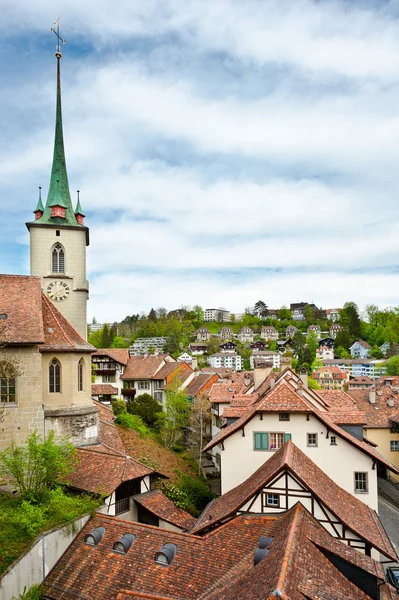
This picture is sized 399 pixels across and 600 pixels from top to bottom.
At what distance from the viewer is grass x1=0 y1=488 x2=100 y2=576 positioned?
14.6 metres

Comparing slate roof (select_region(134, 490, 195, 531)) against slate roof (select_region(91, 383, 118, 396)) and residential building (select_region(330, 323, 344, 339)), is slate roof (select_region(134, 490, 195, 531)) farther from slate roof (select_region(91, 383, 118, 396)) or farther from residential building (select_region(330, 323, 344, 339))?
residential building (select_region(330, 323, 344, 339))

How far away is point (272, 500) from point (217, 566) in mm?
3750

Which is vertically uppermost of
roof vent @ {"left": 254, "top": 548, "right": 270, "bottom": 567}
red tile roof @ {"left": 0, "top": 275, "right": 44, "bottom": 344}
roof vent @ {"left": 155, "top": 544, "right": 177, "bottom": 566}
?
red tile roof @ {"left": 0, "top": 275, "right": 44, "bottom": 344}

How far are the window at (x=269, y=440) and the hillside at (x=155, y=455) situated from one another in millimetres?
9598

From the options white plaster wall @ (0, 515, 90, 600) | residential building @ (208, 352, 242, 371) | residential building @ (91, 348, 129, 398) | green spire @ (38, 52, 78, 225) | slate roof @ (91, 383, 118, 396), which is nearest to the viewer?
white plaster wall @ (0, 515, 90, 600)

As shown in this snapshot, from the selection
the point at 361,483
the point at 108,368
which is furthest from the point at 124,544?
the point at 108,368

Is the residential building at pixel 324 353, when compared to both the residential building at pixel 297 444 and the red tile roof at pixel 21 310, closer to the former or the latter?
the residential building at pixel 297 444

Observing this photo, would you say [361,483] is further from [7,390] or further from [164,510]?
[7,390]

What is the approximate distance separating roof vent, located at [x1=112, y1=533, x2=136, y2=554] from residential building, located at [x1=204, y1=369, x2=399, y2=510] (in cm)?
694

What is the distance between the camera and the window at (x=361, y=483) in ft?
63.3

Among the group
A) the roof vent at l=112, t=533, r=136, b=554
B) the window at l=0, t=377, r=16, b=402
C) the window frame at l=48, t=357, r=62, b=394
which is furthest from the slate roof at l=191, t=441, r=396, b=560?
the window at l=0, t=377, r=16, b=402

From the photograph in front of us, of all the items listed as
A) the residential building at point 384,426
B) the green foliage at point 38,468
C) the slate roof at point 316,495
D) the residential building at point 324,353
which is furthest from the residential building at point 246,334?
the green foliage at point 38,468

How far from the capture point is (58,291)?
33406mm

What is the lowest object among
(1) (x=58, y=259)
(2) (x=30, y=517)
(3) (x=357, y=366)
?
(3) (x=357, y=366)
